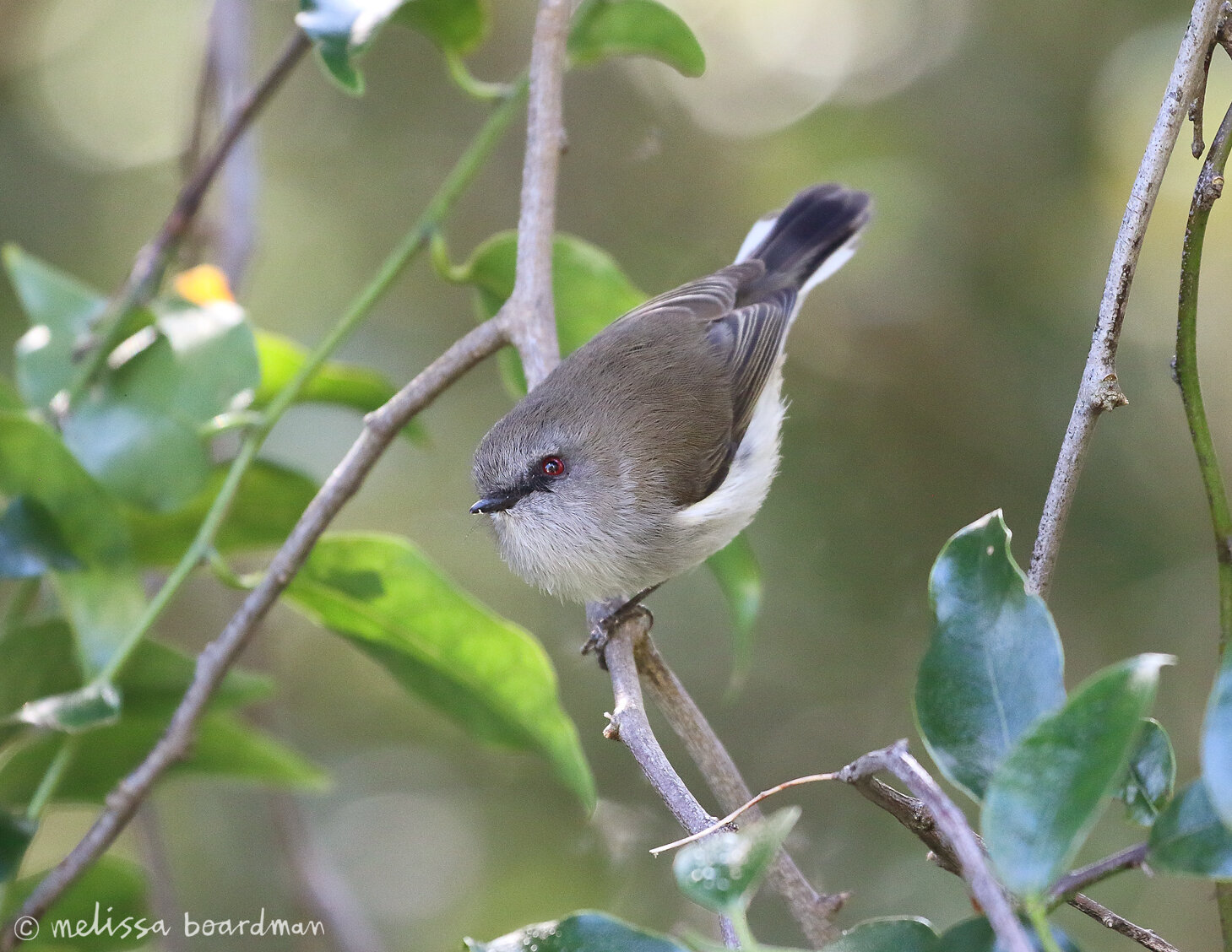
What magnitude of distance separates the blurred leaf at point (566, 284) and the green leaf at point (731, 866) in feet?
5.36

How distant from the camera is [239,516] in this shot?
2422 mm

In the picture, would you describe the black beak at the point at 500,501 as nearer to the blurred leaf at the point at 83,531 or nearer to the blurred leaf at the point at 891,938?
the blurred leaf at the point at 83,531

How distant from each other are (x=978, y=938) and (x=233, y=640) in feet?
4.43

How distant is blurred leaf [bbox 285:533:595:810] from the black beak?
0.33 meters

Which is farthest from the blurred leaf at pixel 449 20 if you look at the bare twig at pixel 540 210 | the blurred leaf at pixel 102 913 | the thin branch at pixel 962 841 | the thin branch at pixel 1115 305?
the thin branch at pixel 962 841

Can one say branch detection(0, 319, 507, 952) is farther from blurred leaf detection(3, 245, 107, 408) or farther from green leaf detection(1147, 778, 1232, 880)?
green leaf detection(1147, 778, 1232, 880)

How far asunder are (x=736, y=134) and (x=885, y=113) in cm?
57

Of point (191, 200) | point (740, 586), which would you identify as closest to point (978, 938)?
point (740, 586)

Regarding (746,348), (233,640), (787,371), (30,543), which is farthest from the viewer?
(787,371)

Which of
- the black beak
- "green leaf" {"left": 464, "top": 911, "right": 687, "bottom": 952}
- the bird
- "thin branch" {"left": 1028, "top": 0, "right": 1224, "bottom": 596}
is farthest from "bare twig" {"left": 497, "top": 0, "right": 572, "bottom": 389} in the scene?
"green leaf" {"left": 464, "top": 911, "right": 687, "bottom": 952}

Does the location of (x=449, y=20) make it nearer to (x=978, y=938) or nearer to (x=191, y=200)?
(x=191, y=200)

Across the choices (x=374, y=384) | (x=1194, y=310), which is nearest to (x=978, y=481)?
(x=374, y=384)

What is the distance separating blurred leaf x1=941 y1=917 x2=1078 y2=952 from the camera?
999 millimetres

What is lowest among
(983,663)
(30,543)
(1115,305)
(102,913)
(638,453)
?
(983,663)
